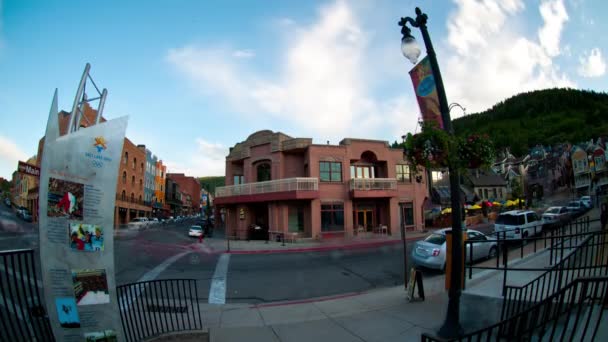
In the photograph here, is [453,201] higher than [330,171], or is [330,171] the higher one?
[330,171]

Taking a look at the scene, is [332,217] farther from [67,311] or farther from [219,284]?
[67,311]

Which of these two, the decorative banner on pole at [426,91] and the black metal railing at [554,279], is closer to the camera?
the black metal railing at [554,279]

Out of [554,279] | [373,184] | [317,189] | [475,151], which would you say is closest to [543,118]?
[373,184]

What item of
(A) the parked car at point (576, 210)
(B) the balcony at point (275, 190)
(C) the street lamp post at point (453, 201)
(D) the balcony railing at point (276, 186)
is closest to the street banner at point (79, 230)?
(C) the street lamp post at point (453, 201)

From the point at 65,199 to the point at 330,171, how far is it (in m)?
21.8

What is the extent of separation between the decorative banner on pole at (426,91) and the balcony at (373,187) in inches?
740

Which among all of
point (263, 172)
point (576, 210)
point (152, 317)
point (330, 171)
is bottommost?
point (152, 317)

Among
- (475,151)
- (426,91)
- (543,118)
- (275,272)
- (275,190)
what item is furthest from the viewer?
(543,118)

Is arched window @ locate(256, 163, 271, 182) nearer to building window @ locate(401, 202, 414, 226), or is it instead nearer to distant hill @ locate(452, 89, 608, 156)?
building window @ locate(401, 202, 414, 226)

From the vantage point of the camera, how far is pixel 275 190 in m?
23.6

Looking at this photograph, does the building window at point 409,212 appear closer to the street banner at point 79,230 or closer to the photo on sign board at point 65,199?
the street banner at point 79,230

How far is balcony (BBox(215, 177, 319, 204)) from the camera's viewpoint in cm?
2275

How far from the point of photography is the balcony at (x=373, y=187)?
2442 cm

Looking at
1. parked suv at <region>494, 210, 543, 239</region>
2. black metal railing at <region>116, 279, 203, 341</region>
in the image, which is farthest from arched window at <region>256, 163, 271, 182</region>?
black metal railing at <region>116, 279, 203, 341</region>
